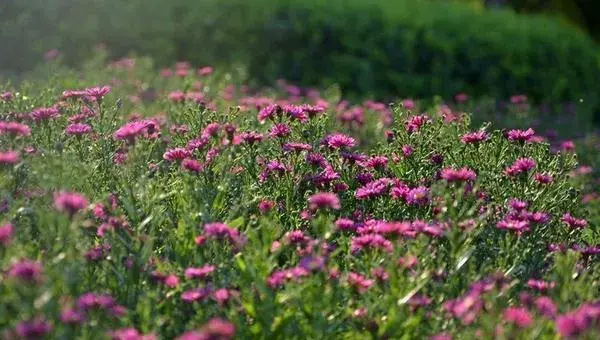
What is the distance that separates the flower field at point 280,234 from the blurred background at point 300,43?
4.77 m

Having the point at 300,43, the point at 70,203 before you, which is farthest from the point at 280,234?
the point at 300,43

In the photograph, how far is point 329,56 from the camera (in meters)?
11.1

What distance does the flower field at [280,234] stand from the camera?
350 cm

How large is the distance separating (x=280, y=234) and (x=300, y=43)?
6678 mm

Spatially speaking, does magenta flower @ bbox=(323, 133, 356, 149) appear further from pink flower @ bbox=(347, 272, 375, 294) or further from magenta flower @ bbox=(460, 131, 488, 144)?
pink flower @ bbox=(347, 272, 375, 294)

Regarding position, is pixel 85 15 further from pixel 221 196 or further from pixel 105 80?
pixel 221 196

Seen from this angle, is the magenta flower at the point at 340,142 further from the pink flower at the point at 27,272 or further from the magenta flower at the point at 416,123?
→ the pink flower at the point at 27,272

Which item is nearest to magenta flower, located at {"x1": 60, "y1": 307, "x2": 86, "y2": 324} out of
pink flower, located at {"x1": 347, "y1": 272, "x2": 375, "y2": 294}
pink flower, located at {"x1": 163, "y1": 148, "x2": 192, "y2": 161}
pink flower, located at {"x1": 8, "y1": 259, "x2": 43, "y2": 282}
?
pink flower, located at {"x1": 8, "y1": 259, "x2": 43, "y2": 282}

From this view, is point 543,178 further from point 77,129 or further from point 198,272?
point 77,129

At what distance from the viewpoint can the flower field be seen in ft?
11.5

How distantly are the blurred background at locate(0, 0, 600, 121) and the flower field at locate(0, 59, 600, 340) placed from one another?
15.7 ft

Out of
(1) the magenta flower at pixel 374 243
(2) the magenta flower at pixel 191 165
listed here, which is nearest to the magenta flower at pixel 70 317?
(1) the magenta flower at pixel 374 243

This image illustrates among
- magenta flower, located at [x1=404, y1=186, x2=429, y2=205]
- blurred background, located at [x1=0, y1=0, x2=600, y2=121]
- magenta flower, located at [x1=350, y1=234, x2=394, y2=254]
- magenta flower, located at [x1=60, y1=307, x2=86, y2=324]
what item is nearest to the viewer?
magenta flower, located at [x1=60, y1=307, x2=86, y2=324]

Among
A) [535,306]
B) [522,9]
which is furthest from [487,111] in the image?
[522,9]
